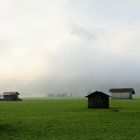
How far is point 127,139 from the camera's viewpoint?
26.5 m

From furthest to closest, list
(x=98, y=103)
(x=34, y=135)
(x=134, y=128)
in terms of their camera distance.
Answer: (x=98, y=103)
(x=134, y=128)
(x=34, y=135)

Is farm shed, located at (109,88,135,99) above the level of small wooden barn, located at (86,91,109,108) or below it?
above

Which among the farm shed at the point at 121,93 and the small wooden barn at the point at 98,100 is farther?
the farm shed at the point at 121,93

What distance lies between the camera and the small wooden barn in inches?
2808

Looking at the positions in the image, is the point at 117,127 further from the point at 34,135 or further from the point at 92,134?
the point at 34,135

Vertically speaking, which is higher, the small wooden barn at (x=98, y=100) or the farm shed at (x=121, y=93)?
the farm shed at (x=121, y=93)

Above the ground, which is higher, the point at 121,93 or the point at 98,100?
the point at 121,93

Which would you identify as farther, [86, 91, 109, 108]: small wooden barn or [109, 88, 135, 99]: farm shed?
[109, 88, 135, 99]: farm shed

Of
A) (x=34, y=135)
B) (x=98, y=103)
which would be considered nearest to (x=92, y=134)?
(x=34, y=135)

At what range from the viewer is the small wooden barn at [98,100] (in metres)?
71.3

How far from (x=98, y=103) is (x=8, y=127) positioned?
3843 cm

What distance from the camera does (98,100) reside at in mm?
71938

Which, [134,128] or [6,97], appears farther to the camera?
[6,97]

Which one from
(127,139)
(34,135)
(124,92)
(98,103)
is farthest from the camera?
(124,92)
